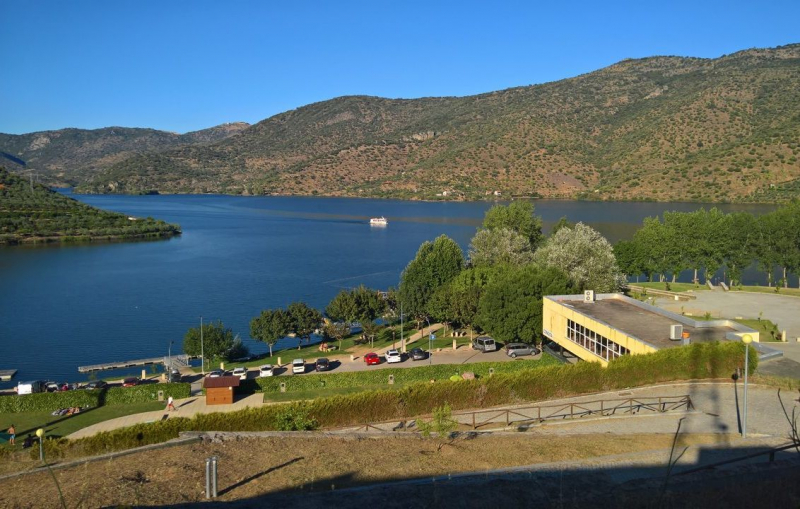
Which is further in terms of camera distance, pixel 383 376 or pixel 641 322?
pixel 383 376

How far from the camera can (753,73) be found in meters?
171

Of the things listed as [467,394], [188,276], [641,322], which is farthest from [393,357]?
→ [188,276]

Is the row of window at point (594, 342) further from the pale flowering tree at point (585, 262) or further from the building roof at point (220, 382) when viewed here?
the building roof at point (220, 382)

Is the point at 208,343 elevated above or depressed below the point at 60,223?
below

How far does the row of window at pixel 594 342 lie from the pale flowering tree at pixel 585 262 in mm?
10571

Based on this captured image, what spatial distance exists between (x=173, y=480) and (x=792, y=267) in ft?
170

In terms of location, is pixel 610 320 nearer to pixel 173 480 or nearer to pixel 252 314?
pixel 173 480

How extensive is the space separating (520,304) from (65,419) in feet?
68.3

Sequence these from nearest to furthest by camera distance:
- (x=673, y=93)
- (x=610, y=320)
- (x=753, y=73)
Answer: (x=610, y=320)
(x=753, y=73)
(x=673, y=93)

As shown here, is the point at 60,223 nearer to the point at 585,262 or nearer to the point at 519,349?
the point at 585,262

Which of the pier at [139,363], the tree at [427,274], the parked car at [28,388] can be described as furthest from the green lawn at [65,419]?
the tree at [427,274]

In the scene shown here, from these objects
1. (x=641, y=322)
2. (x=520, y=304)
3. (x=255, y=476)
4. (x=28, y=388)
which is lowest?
(x=28, y=388)

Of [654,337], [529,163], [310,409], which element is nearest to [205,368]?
[310,409]

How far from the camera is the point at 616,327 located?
24312 millimetres
